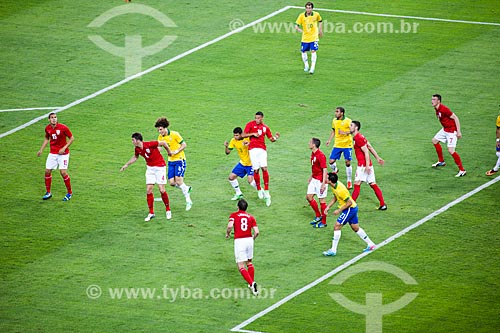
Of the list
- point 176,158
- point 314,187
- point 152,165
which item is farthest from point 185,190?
point 314,187

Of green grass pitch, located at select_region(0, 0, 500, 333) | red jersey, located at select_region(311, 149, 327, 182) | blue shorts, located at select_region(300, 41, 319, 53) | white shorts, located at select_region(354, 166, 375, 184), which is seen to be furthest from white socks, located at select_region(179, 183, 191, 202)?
blue shorts, located at select_region(300, 41, 319, 53)

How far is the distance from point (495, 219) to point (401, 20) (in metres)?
16.7

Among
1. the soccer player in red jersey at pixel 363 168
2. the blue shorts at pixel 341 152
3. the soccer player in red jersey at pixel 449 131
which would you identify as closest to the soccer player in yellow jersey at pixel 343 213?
the soccer player in red jersey at pixel 363 168

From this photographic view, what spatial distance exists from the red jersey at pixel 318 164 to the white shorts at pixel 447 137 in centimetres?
519

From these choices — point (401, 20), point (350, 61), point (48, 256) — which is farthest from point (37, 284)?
point (401, 20)

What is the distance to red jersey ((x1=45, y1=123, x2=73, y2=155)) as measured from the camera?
28.2 m

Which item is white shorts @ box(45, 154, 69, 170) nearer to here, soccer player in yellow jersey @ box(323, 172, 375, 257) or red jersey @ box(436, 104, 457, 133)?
soccer player in yellow jersey @ box(323, 172, 375, 257)

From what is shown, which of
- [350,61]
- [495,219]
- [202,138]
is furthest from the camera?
[350,61]

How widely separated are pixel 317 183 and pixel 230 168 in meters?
4.53

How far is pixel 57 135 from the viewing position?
92.5ft

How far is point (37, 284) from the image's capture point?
24.0 meters

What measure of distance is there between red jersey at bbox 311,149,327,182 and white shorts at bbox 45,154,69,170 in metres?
7.30

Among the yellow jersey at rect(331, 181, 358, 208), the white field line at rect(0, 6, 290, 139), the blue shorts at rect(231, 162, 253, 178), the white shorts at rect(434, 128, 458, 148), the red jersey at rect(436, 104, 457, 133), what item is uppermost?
the white field line at rect(0, 6, 290, 139)

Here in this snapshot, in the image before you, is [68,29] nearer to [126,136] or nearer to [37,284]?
[126,136]
